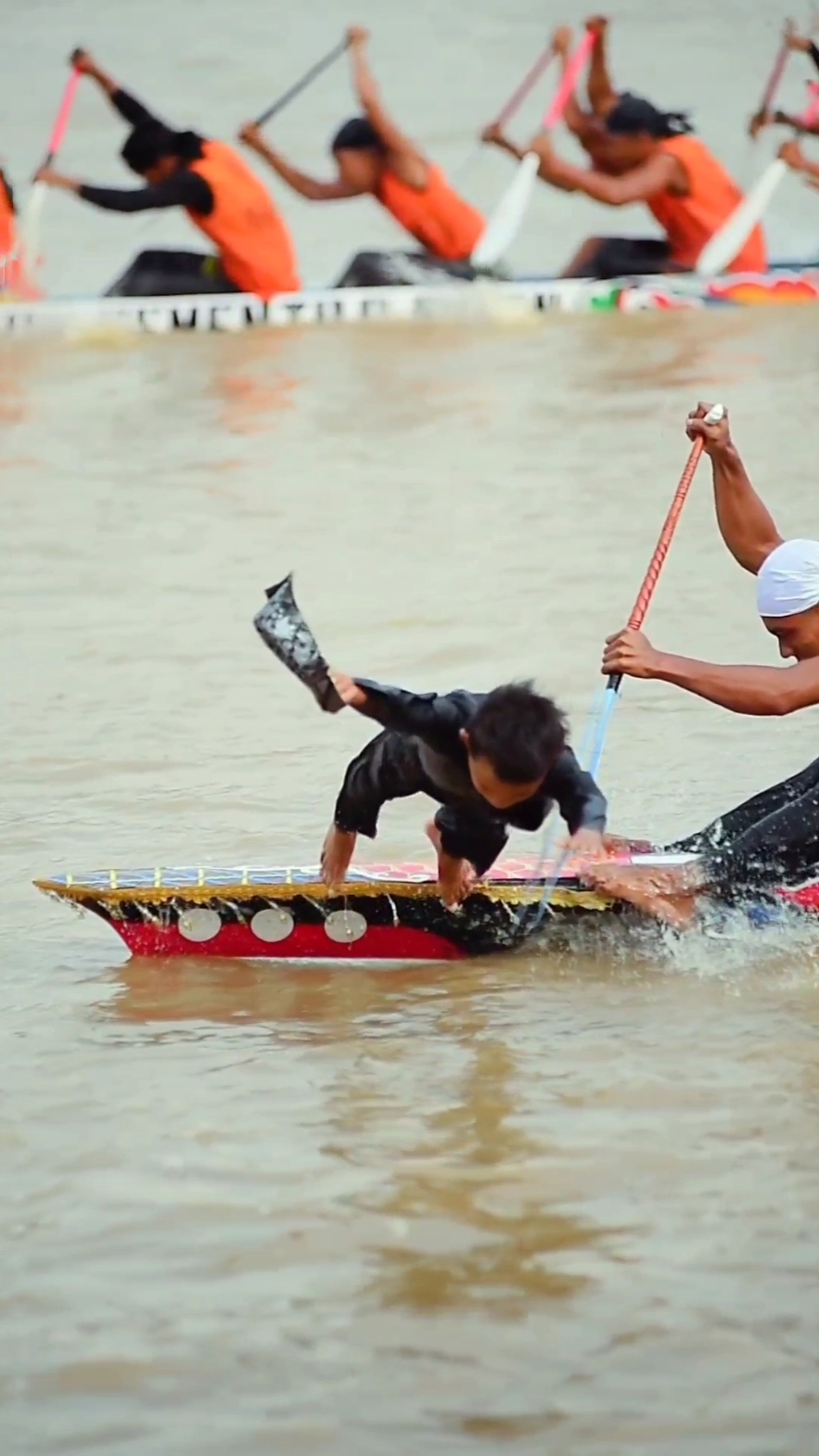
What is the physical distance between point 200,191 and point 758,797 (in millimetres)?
6820

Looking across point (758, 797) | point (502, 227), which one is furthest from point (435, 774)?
point (502, 227)

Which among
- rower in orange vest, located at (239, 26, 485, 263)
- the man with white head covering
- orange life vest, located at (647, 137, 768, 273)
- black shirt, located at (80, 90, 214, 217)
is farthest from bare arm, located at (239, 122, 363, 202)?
the man with white head covering

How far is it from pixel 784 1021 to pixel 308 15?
13.3 meters

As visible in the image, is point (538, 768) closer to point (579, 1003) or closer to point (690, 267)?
point (579, 1003)

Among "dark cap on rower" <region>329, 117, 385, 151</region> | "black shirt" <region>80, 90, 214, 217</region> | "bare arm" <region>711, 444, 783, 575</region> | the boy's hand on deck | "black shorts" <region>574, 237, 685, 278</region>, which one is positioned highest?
"dark cap on rower" <region>329, 117, 385, 151</region>

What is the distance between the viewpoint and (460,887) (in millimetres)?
4020

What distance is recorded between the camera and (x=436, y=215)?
10.7m

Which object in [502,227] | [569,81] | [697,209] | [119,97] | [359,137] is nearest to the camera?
[119,97]

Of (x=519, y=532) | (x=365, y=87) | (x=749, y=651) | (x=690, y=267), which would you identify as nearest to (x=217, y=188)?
(x=365, y=87)

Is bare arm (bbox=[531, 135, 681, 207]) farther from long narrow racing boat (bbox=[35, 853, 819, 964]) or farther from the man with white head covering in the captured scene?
long narrow racing boat (bbox=[35, 853, 819, 964])

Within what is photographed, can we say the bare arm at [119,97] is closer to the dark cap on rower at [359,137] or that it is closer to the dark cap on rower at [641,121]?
the dark cap on rower at [359,137]

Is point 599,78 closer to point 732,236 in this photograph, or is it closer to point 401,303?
point 732,236

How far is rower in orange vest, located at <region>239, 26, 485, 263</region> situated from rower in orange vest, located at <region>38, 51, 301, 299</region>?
16.3 inches

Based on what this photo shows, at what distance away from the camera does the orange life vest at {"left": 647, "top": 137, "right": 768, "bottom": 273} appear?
10.7 metres
